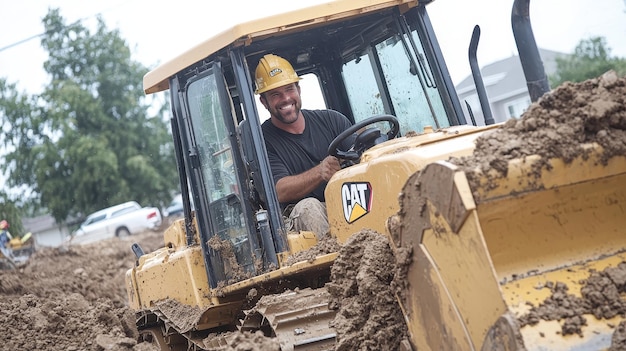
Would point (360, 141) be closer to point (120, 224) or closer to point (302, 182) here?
point (302, 182)

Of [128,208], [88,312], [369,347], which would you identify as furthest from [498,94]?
[369,347]

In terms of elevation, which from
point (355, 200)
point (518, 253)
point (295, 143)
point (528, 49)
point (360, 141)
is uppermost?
point (528, 49)

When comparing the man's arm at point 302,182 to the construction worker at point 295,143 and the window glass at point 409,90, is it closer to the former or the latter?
the construction worker at point 295,143

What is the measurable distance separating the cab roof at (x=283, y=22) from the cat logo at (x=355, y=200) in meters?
1.05

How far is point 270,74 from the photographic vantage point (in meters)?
5.99

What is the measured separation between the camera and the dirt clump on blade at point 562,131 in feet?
12.2

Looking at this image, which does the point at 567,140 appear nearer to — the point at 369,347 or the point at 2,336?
the point at 369,347

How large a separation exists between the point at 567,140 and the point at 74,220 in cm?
4287

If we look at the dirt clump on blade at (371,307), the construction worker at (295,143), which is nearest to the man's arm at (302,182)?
the construction worker at (295,143)

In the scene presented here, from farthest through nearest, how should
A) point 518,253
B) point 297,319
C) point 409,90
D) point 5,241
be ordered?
point 5,241 → point 409,90 → point 297,319 → point 518,253

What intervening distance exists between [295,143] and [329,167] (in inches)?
23.2

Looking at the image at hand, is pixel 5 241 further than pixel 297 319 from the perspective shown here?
Yes

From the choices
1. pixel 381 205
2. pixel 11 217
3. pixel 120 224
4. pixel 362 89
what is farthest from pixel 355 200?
pixel 120 224

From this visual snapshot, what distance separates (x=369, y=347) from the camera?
4258 millimetres
